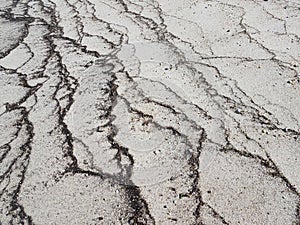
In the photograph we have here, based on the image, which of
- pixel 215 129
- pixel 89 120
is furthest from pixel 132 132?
pixel 215 129

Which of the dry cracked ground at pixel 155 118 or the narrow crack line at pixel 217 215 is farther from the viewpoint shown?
the dry cracked ground at pixel 155 118

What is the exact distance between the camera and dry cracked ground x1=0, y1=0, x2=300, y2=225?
2072mm

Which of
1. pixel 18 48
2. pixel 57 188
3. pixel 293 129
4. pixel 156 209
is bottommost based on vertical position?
pixel 18 48

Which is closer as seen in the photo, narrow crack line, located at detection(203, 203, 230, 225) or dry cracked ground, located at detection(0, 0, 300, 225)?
narrow crack line, located at detection(203, 203, 230, 225)

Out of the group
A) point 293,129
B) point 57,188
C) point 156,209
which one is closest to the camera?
point 156,209

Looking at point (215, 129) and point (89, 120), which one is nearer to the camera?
point (215, 129)

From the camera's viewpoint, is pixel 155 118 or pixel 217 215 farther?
pixel 155 118

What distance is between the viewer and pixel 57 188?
86.7 inches

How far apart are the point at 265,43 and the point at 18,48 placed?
98.2 inches

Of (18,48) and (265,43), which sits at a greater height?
(265,43)

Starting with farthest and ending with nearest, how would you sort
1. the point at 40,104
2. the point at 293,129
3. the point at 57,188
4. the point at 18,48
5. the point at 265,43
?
the point at 18,48, the point at 265,43, the point at 40,104, the point at 293,129, the point at 57,188

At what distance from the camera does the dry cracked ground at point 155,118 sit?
6.80 feet

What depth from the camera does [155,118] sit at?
2.66 m

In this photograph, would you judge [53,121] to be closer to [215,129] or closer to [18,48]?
[215,129]
